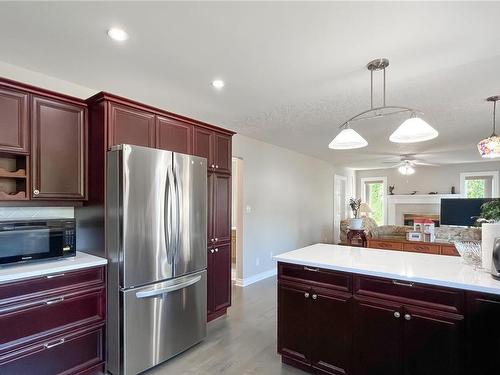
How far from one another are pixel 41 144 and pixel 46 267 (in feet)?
3.18

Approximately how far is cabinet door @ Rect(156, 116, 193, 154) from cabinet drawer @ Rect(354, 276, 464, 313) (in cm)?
199

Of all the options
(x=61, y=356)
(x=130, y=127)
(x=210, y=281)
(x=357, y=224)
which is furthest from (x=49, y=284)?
(x=357, y=224)

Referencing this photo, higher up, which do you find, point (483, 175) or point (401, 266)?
point (483, 175)

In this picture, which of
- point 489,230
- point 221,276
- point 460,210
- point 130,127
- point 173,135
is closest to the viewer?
point 489,230

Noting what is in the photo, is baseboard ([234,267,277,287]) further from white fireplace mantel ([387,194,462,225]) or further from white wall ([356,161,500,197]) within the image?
white wall ([356,161,500,197])

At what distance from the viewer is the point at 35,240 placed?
2.16 metres

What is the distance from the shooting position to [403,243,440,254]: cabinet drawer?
453cm

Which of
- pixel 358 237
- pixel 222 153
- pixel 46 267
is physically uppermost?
pixel 222 153

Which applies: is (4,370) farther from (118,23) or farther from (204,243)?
(118,23)

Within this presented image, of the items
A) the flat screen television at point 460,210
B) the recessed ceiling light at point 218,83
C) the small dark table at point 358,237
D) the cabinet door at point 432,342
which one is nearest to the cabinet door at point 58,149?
the recessed ceiling light at point 218,83

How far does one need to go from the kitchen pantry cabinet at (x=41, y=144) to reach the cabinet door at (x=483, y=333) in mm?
2949

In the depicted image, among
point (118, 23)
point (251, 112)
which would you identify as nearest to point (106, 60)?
point (118, 23)

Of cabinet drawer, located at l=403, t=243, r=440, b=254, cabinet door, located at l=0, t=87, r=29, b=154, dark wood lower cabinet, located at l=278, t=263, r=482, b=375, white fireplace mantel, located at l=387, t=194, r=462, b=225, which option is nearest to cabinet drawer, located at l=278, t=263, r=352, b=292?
dark wood lower cabinet, located at l=278, t=263, r=482, b=375

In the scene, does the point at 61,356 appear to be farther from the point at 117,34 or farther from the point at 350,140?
the point at 350,140
